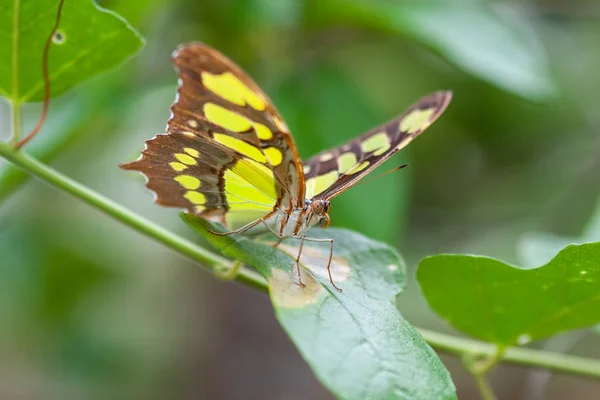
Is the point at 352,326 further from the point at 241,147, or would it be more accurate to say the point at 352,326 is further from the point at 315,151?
the point at 315,151

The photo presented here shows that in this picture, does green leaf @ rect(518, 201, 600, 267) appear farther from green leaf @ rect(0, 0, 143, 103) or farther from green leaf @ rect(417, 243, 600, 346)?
green leaf @ rect(0, 0, 143, 103)

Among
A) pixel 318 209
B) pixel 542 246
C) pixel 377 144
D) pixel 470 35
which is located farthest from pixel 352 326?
pixel 470 35

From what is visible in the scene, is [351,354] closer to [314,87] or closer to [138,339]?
[314,87]

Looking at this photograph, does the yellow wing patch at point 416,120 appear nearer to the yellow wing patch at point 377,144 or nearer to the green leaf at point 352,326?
the yellow wing patch at point 377,144

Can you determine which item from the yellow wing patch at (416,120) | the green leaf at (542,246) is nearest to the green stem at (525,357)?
the green leaf at (542,246)

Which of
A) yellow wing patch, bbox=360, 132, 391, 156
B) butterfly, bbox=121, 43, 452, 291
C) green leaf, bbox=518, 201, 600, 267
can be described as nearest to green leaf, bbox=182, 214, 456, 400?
butterfly, bbox=121, 43, 452, 291

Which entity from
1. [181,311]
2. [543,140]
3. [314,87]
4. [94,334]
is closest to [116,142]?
[314,87]
